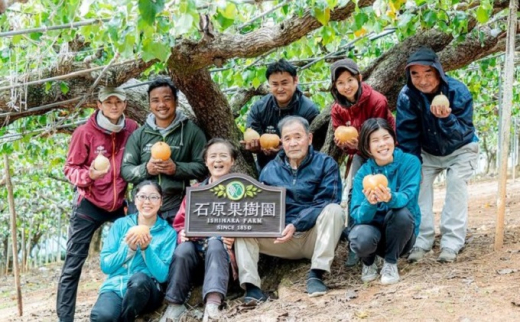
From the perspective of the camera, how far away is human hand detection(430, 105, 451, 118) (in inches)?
174

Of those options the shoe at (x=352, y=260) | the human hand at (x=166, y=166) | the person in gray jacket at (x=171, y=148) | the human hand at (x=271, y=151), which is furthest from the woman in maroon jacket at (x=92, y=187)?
the shoe at (x=352, y=260)

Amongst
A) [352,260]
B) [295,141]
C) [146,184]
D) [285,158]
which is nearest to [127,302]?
[146,184]

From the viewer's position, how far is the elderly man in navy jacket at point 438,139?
462 cm

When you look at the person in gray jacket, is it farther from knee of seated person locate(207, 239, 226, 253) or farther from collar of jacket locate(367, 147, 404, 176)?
collar of jacket locate(367, 147, 404, 176)

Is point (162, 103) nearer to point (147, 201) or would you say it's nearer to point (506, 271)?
point (147, 201)

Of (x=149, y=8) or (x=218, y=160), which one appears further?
(x=218, y=160)

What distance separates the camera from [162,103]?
5117 mm

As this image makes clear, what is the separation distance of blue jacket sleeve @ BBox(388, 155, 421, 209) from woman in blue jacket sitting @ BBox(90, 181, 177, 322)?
1.79 meters

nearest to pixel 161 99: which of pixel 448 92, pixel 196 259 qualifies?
pixel 196 259

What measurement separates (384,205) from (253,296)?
1.22m

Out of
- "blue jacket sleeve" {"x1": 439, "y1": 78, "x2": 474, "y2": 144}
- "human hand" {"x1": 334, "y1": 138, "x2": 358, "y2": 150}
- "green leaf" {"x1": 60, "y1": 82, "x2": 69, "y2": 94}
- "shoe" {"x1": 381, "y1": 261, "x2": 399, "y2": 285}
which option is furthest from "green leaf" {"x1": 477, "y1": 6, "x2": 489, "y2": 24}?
"green leaf" {"x1": 60, "y1": 82, "x2": 69, "y2": 94}

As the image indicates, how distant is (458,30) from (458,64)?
1249mm

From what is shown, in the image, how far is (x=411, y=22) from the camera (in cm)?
486

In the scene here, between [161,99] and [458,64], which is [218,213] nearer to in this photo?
[161,99]
